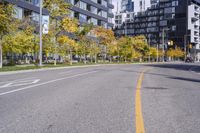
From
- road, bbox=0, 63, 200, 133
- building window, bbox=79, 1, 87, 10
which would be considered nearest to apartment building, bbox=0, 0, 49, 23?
building window, bbox=79, 1, 87, 10

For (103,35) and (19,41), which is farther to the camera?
(103,35)

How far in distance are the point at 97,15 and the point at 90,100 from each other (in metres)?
86.3

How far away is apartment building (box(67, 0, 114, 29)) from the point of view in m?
85.0

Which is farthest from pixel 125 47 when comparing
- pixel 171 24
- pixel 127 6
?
pixel 127 6

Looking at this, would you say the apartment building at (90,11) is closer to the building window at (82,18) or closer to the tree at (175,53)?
the building window at (82,18)

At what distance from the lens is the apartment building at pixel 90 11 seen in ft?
279

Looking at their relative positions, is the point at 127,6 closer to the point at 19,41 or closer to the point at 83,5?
the point at 83,5

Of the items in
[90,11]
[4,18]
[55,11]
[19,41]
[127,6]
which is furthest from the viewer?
[127,6]

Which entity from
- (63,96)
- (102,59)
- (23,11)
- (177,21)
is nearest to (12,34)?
(23,11)

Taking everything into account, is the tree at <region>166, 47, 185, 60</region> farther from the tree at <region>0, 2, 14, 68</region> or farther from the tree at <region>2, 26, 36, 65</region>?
the tree at <region>0, 2, 14, 68</region>

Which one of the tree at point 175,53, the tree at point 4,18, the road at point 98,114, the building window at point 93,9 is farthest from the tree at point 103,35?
the road at point 98,114

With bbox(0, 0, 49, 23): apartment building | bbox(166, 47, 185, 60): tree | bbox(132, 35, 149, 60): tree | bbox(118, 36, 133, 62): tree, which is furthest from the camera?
bbox(166, 47, 185, 60): tree

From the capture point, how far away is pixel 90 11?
304 ft

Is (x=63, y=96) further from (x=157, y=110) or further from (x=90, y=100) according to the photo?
(x=157, y=110)
